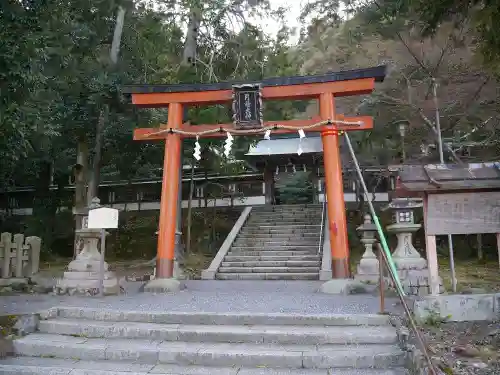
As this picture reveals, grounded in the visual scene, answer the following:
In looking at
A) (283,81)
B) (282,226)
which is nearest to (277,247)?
→ (282,226)

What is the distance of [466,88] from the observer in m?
13.1

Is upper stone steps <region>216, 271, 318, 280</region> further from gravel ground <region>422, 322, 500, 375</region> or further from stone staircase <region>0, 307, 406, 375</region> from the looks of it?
gravel ground <region>422, 322, 500, 375</region>

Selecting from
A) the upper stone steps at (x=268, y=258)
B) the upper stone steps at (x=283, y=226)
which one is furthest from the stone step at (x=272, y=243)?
the upper stone steps at (x=283, y=226)

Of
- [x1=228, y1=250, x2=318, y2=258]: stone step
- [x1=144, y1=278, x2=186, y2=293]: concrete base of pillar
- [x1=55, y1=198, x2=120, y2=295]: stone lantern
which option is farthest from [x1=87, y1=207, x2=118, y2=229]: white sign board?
[x1=228, y1=250, x2=318, y2=258]: stone step

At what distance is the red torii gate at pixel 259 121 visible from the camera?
8789 millimetres

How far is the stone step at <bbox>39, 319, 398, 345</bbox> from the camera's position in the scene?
16.0ft

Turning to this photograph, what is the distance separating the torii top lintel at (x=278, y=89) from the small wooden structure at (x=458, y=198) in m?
3.94

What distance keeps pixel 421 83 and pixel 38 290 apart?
1285cm

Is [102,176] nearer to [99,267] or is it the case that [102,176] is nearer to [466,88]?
[99,267]

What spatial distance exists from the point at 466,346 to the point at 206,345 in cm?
287

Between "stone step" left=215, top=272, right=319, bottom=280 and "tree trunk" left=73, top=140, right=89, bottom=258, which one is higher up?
"tree trunk" left=73, top=140, right=89, bottom=258

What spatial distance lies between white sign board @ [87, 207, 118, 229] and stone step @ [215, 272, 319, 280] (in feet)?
15.3

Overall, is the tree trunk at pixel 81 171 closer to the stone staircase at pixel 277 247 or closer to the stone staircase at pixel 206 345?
the stone staircase at pixel 277 247

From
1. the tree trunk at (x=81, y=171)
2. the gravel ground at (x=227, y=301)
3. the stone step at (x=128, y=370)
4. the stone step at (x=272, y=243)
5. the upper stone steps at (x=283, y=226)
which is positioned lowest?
the stone step at (x=128, y=370)
